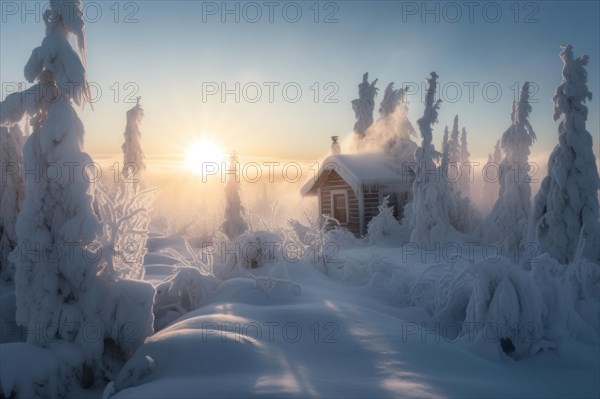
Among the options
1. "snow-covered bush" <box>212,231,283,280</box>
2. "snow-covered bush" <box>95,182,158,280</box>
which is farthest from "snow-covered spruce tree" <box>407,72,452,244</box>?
"snow-covered bush" <box>95,182,158,280</box>

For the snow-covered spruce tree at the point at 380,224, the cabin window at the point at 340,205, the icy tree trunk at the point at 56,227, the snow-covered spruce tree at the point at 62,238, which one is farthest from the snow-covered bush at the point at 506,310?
the cabin window at the point at 340,205

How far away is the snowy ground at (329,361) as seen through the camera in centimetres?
443

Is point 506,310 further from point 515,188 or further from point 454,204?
point 454,204

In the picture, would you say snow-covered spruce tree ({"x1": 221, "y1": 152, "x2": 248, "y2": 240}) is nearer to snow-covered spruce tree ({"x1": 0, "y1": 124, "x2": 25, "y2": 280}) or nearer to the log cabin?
the log cabin

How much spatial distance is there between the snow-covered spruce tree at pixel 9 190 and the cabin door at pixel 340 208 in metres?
16.2

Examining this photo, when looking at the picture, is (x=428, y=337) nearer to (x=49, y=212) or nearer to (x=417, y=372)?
(x=417, y=372)

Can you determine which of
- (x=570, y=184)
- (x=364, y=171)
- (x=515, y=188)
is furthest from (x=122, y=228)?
(x=515, y=188)

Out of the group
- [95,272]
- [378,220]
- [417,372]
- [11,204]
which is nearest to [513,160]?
[378,220]

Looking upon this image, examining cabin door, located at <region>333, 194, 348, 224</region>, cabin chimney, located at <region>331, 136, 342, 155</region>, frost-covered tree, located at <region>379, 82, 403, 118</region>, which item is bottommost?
cabin door, located at <region>333, 194, 348, 224</region>

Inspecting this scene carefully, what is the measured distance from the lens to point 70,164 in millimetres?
6469

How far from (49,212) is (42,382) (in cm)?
262

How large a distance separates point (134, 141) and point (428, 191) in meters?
22.7

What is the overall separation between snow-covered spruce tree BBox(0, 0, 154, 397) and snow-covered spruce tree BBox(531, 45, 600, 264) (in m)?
11.6

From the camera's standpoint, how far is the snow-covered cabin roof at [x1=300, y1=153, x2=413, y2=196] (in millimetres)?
22922
